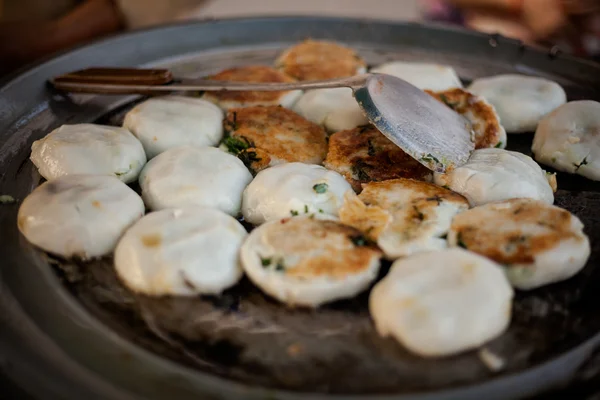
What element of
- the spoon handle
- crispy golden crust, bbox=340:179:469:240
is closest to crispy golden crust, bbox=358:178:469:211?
crispy golden crust, bbox=340:179:469:240

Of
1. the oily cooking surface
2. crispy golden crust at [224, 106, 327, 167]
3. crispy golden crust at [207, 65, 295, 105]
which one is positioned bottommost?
the oily cooking surface

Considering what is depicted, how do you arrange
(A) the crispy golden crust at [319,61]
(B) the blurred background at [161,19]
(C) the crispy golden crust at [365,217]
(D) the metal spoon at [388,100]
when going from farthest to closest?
(B) the blurred background at [161,19], (A) the crispy golden crust at [319,61], (D) the metal spoon at [388,100], (C) the crispy golden crust at [365,217]

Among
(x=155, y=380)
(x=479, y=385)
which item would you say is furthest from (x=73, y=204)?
(x=479, y=385)

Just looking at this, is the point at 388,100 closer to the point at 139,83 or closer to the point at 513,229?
the point at 513,229

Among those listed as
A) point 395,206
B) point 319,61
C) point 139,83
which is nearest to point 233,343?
point 395,206

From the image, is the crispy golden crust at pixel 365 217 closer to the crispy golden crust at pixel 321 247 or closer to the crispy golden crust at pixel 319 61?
the crispy golden crust at pixel 321 247

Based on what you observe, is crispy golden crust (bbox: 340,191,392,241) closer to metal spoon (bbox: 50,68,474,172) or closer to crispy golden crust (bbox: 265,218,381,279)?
crispy golden crust (bbox: 265,218,381,279)

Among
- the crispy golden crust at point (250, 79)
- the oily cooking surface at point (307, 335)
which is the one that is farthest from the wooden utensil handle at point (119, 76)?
the oily cooking surface at point (307, 335)
